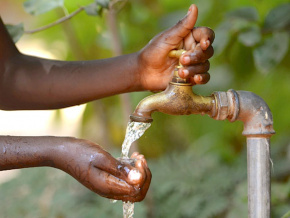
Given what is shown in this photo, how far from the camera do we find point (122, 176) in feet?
3.15

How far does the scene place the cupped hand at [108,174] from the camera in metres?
0.96

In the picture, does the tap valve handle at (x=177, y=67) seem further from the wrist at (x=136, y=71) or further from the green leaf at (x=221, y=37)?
the green leaf at (x=221, y=37)

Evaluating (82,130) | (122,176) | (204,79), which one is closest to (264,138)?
(204,79)

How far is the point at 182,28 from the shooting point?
1125 mm

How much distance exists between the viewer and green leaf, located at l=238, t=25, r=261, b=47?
175cm

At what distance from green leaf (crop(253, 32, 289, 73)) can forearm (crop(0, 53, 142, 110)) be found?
0.63m

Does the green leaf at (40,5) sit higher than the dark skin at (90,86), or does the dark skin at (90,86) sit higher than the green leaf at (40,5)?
the green leaf at (40,5)

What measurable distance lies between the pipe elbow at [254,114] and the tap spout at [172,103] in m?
0.08

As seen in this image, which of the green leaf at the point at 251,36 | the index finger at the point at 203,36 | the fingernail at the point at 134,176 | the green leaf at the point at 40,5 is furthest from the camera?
the green leaf at the point at 251,36

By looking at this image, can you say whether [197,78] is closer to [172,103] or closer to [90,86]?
[172,103]

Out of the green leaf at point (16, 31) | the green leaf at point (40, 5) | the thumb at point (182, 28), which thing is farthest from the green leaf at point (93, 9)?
the thumb at point (182, 28)

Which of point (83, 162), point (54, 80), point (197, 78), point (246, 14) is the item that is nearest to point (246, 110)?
point (197, 78)

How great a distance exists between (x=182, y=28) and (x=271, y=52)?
753mm

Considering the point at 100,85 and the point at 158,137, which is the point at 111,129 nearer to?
the point at 158,137
